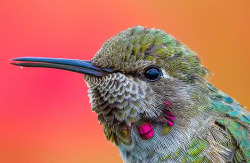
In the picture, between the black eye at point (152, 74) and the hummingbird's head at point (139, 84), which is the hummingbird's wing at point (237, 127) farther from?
the black eye at point (152, 74)

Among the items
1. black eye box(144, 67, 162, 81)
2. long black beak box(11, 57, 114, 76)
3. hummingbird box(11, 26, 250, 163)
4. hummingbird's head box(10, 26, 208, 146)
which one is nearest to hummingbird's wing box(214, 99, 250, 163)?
hummingbird box(11, 26, 250, 163)

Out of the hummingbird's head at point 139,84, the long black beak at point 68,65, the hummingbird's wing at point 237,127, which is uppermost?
the long black beak at point 68,65

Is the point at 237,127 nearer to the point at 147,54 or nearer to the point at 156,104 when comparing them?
the point at 156,104

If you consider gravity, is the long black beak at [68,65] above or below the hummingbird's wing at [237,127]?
above

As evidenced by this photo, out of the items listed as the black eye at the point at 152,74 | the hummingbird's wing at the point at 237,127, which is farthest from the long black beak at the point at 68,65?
the hummingbird's wing at the point at 237,127

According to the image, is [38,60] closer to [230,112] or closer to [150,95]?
[150,95]

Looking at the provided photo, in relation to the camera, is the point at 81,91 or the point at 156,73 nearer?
the point at 156,73

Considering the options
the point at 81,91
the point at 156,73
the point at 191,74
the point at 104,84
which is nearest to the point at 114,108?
the point at 104,84
